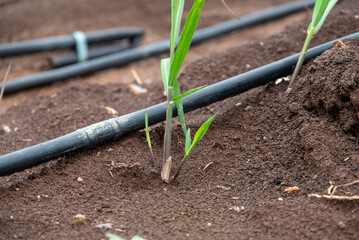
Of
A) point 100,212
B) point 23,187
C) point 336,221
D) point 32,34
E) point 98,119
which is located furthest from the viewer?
point 32,34

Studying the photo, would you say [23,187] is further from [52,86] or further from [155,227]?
[52,86]

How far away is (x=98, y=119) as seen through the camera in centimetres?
223

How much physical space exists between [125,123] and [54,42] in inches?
80.8

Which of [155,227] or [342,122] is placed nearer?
[155,227]

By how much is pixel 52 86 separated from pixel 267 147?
2.19m

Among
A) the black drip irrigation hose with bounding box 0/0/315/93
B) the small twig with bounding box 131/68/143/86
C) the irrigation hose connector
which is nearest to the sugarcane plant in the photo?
the small twig with bounding box 131/68/143/86

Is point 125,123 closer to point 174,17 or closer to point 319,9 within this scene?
point 174,17

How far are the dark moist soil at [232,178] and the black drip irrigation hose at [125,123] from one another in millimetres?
73

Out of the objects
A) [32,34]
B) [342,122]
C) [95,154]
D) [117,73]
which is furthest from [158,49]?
[342,122]

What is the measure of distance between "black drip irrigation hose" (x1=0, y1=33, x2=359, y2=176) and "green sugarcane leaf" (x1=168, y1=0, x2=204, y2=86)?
1.19 ft

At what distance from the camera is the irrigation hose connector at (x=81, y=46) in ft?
11.9

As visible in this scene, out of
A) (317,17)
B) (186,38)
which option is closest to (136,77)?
(317,17)

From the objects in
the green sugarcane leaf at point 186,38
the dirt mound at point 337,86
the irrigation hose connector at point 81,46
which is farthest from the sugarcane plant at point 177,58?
the irrigation hose connector at point 81,46

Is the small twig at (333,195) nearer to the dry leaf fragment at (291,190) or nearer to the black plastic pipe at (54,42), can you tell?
the dry leaf fragment at (291,190)
